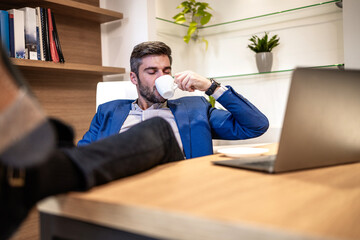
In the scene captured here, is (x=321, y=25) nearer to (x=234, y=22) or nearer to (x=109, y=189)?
(x=234, y=22)

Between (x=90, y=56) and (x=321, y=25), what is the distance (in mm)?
1710

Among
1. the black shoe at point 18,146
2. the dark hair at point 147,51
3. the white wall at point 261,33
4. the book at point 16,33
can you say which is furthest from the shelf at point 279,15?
the black shoe at point 18,146

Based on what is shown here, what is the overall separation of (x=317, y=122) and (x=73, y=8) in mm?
1931

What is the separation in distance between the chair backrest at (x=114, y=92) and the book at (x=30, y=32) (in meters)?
0.43

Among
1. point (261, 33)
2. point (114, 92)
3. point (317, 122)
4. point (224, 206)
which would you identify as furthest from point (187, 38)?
point (224, 206)

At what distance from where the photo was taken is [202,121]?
1.64 m

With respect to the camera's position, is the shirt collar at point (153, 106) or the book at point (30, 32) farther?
the book at point (30, 32)

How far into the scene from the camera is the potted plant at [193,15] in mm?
2703

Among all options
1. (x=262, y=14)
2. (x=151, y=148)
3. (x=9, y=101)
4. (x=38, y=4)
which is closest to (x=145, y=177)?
(x=151, y=148)

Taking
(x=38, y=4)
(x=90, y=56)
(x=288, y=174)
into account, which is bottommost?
(x=288, y=174)

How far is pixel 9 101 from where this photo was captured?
424 mm

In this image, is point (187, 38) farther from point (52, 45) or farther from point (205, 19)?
point (52, 45)

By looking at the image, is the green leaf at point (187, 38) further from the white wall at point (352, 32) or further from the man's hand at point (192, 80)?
the man's hand at point (192, 80)

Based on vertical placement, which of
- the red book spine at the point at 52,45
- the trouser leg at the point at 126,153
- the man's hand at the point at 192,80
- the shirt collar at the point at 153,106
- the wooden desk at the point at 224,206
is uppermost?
the red book spine at the point at 52,45
